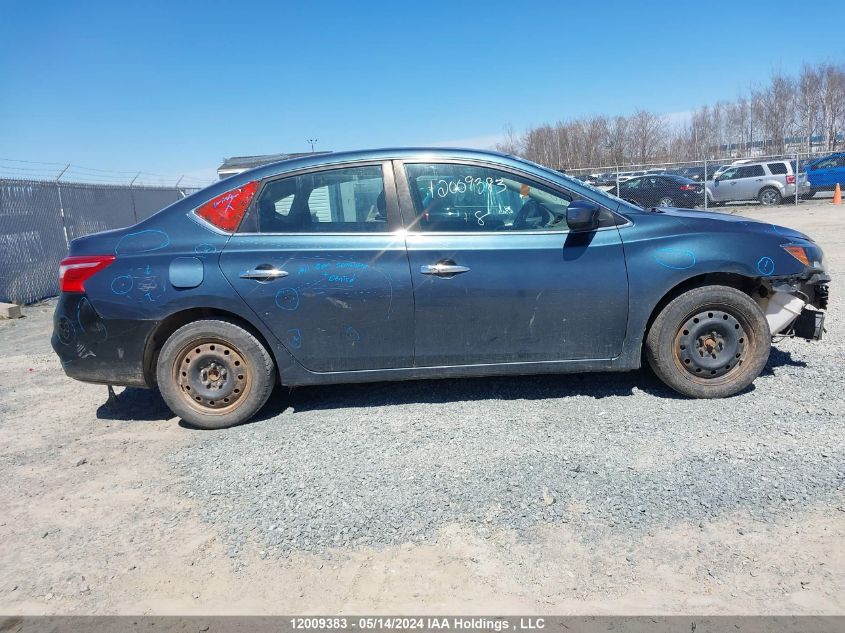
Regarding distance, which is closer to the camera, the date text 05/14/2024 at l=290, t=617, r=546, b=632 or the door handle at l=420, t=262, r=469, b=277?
the date text 05/14/2024 at l=290, t=617, r=546, b=632

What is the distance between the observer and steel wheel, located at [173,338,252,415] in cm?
401

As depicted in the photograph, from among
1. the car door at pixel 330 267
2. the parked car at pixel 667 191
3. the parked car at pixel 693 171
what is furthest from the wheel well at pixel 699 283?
the parked car at pixel 693 171

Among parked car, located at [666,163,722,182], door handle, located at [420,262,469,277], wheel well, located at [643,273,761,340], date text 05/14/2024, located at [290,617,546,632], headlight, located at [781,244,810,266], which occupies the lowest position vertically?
date text 05/14/2024, located at [290,617,546,632]

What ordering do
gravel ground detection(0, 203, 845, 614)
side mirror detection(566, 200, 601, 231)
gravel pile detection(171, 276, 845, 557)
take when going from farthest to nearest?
side mirror detection(566, 200, 601, 231) < gravel pile detection(171, 276, 845, 557) < gravel ground detection(0, 203, 845, 614)

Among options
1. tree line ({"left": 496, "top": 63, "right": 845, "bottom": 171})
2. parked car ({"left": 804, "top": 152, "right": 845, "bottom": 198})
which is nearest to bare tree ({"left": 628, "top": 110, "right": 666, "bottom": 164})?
tree line ({"left": 496, "top": 63, "right": 845, "bottom": 171})

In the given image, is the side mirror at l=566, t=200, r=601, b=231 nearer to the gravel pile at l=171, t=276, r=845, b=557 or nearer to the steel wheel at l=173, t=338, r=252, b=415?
the gravel pile at l=171, t=276, r=845, b=557

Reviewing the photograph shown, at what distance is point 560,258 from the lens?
3.88m

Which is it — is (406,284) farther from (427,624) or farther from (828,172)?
(828,172)

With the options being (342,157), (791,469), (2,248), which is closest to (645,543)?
(791,469)

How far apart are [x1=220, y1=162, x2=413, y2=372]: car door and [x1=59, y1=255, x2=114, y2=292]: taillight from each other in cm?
83

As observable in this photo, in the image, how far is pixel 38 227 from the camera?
11.7 metres

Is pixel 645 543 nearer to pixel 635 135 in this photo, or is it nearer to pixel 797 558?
pixel 797 558

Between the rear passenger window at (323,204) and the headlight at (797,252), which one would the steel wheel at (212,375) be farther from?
the headlight at (797,252)

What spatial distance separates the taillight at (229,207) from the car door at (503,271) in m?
1.04
